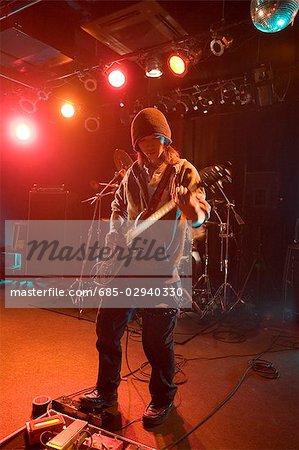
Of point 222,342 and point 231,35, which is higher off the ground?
point 231,35

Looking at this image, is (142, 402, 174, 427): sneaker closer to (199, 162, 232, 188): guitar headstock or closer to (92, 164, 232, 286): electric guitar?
(92, 164, 232, 286): electric guitar

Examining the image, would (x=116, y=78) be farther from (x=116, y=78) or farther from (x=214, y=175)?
(x=214, y=175)

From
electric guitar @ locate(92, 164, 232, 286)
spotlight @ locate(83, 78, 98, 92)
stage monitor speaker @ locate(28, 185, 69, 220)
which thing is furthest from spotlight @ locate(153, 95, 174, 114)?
electric guitar @ locate(92, 164, 232, 286)

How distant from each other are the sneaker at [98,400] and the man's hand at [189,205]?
1.28 metres

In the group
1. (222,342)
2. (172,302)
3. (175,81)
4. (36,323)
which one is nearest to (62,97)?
(175,81)

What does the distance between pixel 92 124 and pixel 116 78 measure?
1.68m

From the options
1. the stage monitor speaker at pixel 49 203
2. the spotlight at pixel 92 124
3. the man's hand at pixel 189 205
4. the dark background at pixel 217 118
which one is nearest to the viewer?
the man's hand at pixel 189 205

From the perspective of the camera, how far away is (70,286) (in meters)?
5.76

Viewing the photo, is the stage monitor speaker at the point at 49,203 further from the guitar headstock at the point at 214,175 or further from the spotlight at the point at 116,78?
the guitar headstock at the point at 214,175

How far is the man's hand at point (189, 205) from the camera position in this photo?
1891mm

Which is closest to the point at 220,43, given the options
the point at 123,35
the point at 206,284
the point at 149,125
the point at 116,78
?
the point at 123,35

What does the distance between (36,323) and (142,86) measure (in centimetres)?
431

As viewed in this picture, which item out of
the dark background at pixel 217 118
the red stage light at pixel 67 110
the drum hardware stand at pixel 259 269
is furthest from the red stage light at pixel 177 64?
the drum hardware stand at pixel 259 269

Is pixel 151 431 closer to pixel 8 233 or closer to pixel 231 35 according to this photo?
pixel 231 35
